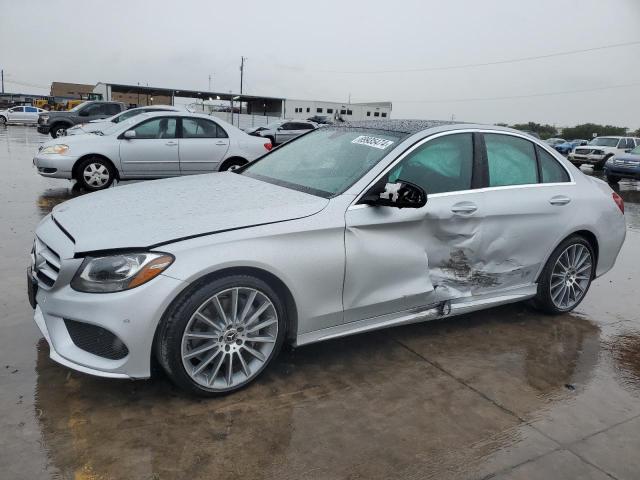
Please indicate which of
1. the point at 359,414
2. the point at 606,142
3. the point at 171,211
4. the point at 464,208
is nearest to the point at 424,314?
the point at 464,208

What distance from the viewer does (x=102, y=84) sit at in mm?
48688

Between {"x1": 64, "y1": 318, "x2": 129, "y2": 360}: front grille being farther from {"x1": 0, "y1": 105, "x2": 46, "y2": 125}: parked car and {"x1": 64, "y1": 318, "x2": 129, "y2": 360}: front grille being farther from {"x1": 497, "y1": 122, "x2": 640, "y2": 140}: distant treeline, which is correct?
{"x1": 497, "y1": 122, "x2": 640, "y2": 140}: distant treeline

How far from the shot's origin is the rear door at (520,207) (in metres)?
4.04

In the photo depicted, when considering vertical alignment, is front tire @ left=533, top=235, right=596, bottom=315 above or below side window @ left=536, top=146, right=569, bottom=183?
below

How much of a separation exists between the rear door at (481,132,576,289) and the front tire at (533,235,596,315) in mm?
141

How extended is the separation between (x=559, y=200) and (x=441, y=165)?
1.22 meters

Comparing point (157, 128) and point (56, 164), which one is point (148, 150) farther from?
Answer: point (56, 164)

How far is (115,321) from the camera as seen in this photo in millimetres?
2666

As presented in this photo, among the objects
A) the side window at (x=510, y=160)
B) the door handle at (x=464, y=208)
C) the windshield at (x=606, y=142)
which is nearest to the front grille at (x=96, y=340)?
the door handle at (x=464, y=208)

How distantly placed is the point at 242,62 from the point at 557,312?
6901 centimetres

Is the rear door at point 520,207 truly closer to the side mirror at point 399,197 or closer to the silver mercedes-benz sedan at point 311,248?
the silver mercedes-benz sedan at point 311,248

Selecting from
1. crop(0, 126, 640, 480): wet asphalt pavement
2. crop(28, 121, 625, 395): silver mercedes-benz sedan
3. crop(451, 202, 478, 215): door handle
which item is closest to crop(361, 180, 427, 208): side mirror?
crop(28, 121, 625, 395): silver mercedes-benz sedan

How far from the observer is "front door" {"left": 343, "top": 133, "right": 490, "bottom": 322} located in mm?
3340

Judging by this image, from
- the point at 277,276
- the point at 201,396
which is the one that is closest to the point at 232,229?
the point at 277,276
